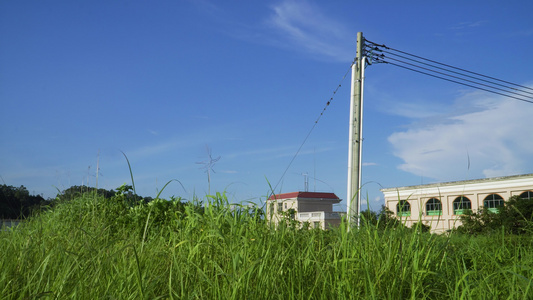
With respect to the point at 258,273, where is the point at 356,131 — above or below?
above

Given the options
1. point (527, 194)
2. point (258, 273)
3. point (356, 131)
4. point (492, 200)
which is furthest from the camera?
point (492, 200)

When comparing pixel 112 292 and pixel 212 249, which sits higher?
pixel 212 249

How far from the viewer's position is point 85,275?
3.21 metres

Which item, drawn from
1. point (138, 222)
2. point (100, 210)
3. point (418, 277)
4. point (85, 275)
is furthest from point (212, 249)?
point (100, 210)

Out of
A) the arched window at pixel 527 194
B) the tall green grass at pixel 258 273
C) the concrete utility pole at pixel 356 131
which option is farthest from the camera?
the arched window at pixel 527 194

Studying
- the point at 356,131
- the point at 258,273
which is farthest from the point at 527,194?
the point at 258,273

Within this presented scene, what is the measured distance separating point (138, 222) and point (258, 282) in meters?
4.31

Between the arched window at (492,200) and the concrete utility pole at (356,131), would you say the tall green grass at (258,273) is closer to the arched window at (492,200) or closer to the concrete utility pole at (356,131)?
the concrete utility pole at (356,131)

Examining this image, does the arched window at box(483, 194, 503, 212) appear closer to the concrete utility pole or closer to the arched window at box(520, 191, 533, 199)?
the arched window at box(520, 191, 533, 199)

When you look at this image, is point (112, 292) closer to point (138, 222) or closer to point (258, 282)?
point (258, 282)

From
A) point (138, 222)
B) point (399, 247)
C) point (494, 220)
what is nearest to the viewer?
point (399, 247)

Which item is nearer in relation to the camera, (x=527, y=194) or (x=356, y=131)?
(x=356, y=131)

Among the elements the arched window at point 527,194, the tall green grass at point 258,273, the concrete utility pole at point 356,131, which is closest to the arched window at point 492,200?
the arched window at point 527,194

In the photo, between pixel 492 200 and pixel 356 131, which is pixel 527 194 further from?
pixel 356 131
